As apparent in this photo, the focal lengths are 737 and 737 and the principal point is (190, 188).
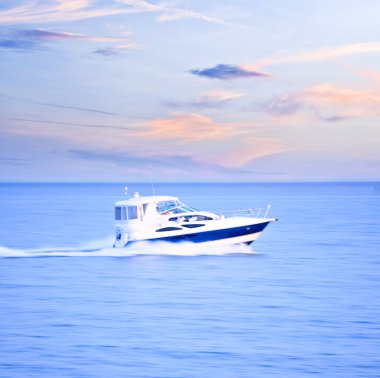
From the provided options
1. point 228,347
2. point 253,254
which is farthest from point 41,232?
point 228,347

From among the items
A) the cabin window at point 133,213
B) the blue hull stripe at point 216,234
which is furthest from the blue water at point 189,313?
the cabin window at point 133,213

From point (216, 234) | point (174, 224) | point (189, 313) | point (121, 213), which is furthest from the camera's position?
point (121, 213)

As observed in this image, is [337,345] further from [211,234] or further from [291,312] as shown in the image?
[211,234]

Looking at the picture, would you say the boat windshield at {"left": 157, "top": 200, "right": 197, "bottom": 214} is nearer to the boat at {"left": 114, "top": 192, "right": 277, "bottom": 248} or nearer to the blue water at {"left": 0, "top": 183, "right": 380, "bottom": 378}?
the boat at {"left": 114, "top": 192, "right": 277, "bottom": 248}

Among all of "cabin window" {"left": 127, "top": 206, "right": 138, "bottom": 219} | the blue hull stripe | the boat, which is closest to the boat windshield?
the boat

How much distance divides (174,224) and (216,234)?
2.55 meters

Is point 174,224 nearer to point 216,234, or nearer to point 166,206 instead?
point 166,206

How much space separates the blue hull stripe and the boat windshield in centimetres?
151

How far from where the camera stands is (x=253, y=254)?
4675 centimetres

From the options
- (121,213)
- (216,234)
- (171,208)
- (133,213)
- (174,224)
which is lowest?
(216,234)

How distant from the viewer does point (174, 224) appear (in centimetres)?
4266

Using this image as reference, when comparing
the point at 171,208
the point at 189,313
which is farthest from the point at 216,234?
the point at 189,313

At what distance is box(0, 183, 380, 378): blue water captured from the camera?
2141 centimetres

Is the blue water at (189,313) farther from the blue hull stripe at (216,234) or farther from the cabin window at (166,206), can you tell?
the cabin window at (166,206)
